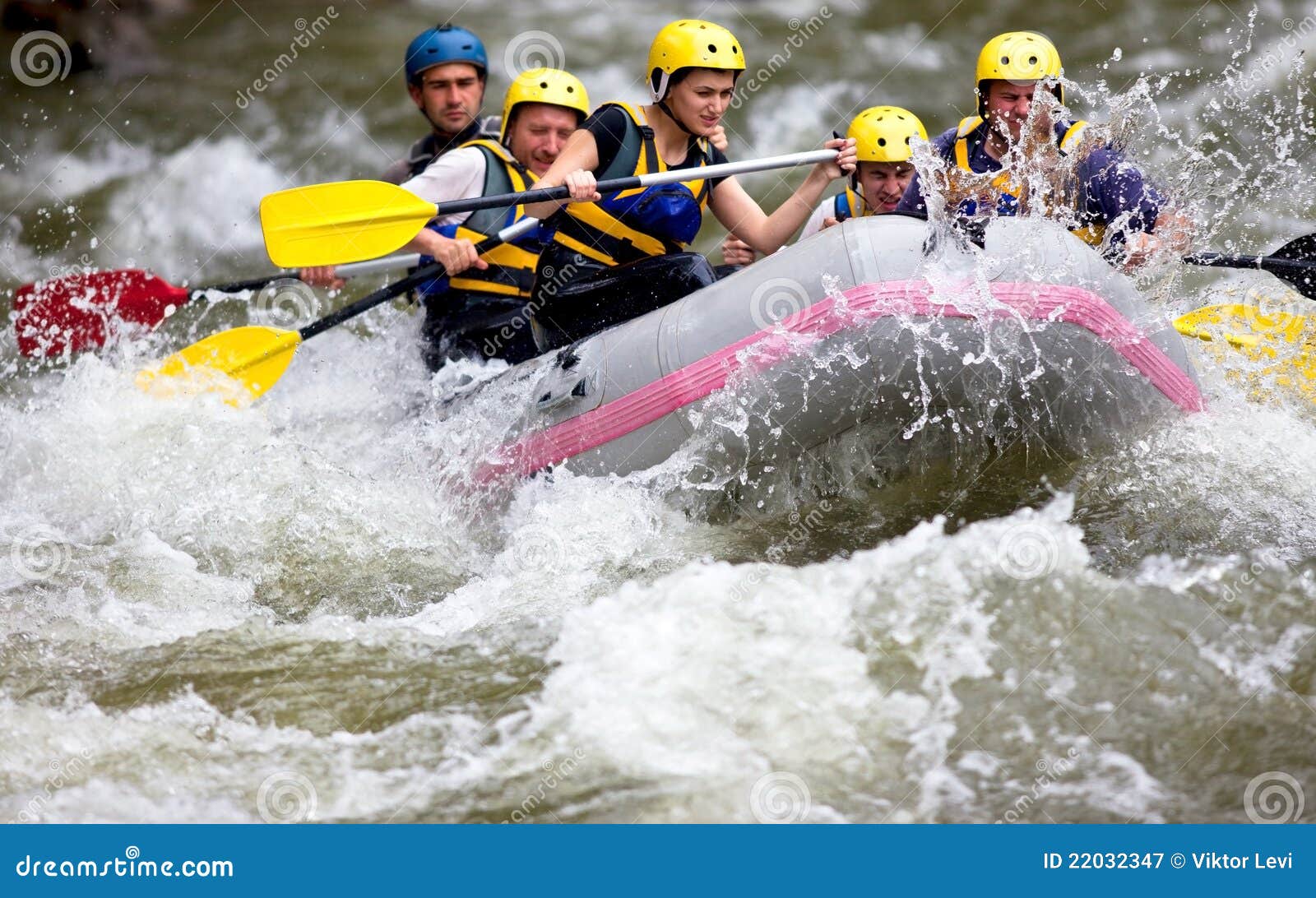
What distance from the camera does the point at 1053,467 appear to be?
3.94 metres

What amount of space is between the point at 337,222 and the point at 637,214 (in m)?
0.99

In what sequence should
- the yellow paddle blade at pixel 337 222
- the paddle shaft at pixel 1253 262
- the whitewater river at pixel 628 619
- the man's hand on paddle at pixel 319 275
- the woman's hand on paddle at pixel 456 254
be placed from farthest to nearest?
the man's hand on paddle at pixel 319 275, the woman's hand on paddle at pixel 456 254, the yellow paddle blade at pixel 337 222, the paddle shaft at pixel 1253 262, the whitewater river at pixel 628 619

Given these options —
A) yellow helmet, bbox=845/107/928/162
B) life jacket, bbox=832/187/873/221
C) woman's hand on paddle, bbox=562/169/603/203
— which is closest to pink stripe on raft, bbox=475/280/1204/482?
woman's hand on paddle, bbox=562/169/603/203

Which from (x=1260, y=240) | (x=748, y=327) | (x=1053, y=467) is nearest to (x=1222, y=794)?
(x=1053, y=467)

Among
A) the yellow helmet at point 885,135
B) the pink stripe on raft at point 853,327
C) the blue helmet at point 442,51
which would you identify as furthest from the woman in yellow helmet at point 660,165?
the blue helmet at point 442,51

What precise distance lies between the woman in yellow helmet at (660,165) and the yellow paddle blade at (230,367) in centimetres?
121

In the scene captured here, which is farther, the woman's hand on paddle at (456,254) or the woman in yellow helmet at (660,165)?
the woman's hand on paddle at (456,254)

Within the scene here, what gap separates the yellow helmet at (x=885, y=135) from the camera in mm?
Answer: 4492

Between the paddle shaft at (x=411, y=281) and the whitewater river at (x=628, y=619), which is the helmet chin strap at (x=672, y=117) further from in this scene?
the whitewater river at (x=628, y=619)

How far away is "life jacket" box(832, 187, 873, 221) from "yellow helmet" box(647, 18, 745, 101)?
900 mm

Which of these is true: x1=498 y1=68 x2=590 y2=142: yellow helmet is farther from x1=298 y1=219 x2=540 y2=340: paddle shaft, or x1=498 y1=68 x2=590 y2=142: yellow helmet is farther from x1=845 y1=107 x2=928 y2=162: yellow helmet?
x1=845 y1=107 x2=928 y2=162: yellow helmet

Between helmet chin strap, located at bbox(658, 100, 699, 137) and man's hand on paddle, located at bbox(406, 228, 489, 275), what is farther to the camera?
man's hand on paddle, located at bbox(406, 228, 489, 275)

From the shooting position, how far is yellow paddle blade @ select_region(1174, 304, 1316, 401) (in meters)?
4.21

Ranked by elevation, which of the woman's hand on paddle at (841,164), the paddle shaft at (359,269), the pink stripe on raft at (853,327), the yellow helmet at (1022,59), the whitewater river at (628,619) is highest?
the paddle shaft at (359,269)
